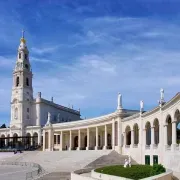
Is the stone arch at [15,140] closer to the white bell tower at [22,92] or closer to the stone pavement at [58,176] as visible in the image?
the white bell tower at [22,92]

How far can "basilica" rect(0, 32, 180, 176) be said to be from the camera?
39688 millimetres

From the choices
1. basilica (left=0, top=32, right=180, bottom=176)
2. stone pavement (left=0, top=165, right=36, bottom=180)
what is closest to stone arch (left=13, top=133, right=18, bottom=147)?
basilica (left=0, top=32, right=180, bottom=176)

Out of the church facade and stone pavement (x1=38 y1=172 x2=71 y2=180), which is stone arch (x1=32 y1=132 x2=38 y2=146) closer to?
the church facade

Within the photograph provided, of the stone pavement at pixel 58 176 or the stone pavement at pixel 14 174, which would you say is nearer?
the stone pavement at pixel 58 176

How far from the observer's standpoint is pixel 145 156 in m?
45.9

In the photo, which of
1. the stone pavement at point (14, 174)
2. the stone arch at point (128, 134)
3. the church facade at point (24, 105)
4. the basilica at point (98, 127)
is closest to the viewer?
the stone pavement at point (14, 174)

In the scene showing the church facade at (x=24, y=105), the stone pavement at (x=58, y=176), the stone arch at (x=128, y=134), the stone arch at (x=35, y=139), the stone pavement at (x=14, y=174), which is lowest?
the stone pavement at (x=14, y=174)

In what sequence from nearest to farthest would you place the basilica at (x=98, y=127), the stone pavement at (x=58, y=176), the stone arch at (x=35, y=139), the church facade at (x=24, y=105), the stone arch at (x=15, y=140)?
the stone pavement at (x=58, y=176)
the basilica at (x=98, y=127)
the stone arch at (x=15, y=140)
the stone arch at (x=35, y=139)
the church facade at (x=24, y=105)

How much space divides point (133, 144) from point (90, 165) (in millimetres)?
8462

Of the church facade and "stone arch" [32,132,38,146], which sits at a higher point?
the church facade

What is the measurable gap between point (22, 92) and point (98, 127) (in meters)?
36.1

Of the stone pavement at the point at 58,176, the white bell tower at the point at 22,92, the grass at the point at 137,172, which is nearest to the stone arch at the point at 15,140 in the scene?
the white bell tower at the point at 22,92

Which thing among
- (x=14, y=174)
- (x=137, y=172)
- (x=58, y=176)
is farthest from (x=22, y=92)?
(x=137, y=172)

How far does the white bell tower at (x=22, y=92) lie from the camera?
94688mm
